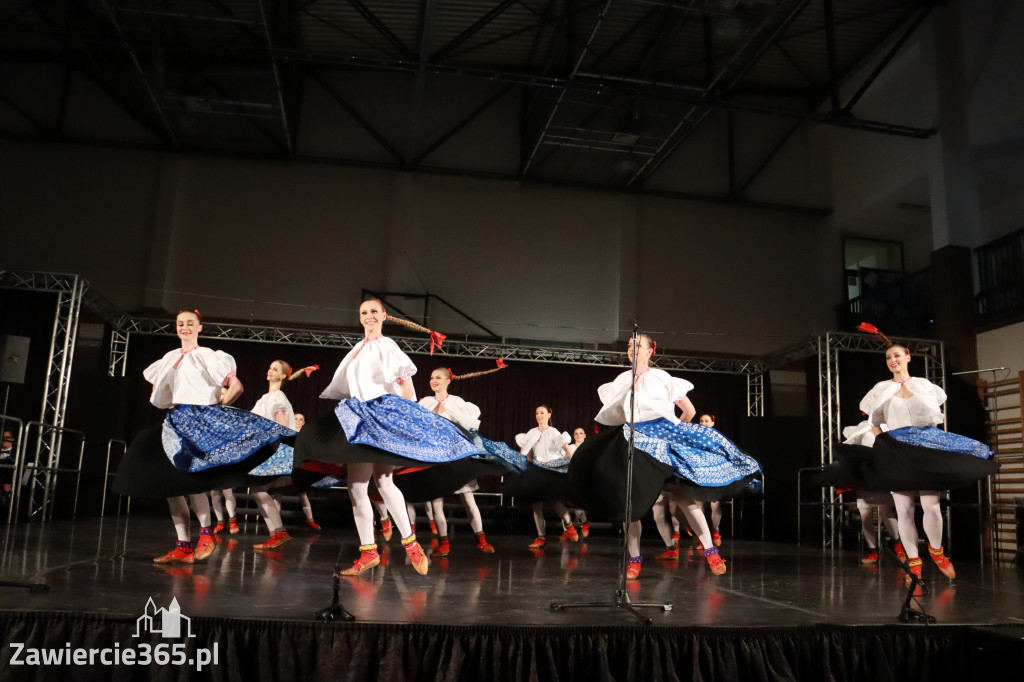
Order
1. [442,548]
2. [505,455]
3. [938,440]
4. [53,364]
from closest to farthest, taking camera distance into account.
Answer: [938,440]
[442,548]
[505,455]
[53,364]

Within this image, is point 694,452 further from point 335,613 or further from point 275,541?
point 275,541

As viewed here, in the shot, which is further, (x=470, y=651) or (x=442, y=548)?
(x=442, y=548)

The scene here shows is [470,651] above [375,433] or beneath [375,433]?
beneath

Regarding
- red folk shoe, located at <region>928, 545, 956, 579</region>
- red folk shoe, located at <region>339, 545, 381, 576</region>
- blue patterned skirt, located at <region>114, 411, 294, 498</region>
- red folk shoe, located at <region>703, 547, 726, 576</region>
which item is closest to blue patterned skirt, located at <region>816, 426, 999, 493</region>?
red folk shoe, located at <region>928, 545, 956, 579</region>

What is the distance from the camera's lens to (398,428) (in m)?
3.96

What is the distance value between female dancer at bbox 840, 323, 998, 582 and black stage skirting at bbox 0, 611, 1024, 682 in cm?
170

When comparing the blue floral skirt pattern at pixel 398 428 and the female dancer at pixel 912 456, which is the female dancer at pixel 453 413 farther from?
the female dancer at pixel 912 456

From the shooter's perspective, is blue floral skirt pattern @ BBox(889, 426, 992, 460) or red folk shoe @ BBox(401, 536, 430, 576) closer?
red folk shoe @ BBox(401, 536, 430, 576)

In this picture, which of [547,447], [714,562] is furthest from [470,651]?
[547,447]

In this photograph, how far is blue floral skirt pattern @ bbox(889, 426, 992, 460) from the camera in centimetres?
467

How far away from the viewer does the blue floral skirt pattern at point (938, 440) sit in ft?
15.3

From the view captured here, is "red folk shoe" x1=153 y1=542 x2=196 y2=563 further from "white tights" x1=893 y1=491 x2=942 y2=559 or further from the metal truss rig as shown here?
the metal truss rig

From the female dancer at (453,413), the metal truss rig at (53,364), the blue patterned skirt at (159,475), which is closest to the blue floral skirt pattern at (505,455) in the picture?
the female dancer at (453,413)

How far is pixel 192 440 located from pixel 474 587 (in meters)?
1.70
